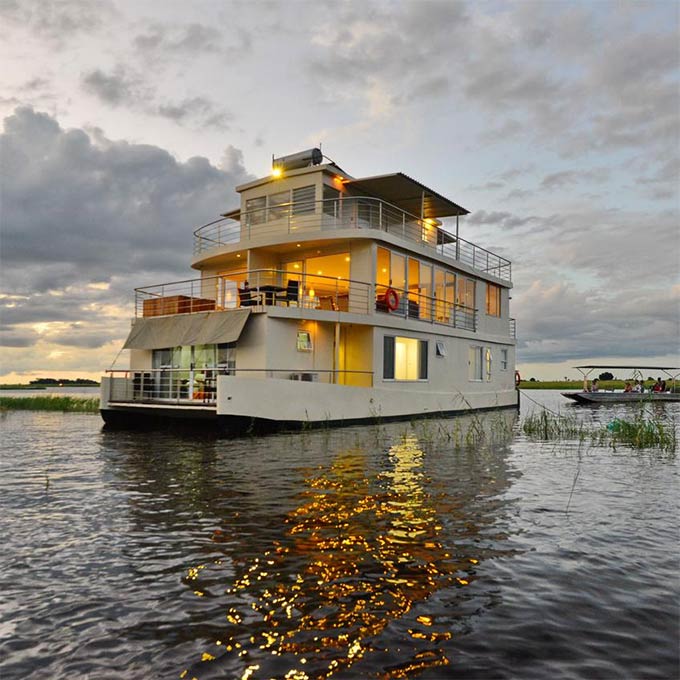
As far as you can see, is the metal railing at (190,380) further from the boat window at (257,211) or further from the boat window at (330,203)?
the boat window at (257,211)

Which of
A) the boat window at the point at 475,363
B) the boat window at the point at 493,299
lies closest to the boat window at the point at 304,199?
the boat window at the point at 475,363

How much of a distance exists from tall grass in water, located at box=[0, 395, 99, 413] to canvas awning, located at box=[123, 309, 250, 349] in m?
11.9

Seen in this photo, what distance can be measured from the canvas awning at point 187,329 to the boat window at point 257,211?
6100mm

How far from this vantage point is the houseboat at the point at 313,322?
1764cm

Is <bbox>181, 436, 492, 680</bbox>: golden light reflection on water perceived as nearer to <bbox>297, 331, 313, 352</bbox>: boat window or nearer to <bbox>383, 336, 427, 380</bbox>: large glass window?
<bbox>297, 331, 313, 352</bbox>: boat window

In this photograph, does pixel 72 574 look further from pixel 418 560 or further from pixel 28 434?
pixel 28 434

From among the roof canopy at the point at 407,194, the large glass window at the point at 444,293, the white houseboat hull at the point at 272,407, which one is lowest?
Answer: the white houseboat hull at the point at 272,407

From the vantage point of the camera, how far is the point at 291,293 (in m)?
19.2

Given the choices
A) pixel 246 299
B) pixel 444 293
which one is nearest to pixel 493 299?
pixel 444 293

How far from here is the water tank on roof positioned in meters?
23.5

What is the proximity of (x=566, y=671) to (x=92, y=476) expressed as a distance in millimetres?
8873

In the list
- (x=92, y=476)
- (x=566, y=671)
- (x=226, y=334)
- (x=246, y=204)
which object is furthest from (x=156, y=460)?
(x=246, y=204)

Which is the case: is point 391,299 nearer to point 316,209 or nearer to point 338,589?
point 316,209

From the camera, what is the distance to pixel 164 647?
3.90m
